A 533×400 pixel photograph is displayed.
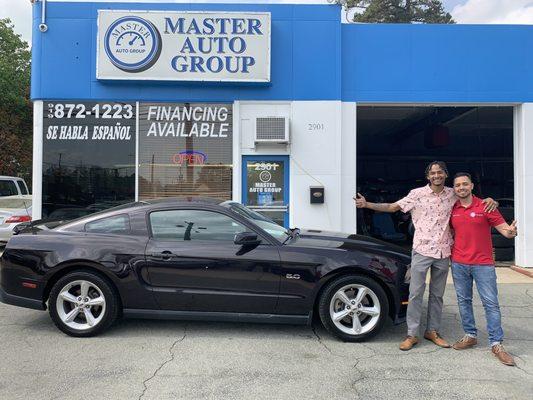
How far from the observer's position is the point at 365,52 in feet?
30.5

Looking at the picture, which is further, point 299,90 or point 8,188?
point 8,188

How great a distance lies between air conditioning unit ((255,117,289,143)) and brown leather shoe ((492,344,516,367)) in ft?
18.0

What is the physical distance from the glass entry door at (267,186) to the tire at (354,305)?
4507mm

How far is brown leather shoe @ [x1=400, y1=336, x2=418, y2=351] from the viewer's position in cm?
462

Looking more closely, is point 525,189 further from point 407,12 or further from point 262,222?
point 407,12

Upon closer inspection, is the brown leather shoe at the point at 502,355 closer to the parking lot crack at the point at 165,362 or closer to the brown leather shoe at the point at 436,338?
the brown leather shoe at the point at 436,338

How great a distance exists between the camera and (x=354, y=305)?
15.6 ft

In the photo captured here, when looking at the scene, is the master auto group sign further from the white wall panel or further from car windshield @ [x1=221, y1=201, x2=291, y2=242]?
the white wall panel

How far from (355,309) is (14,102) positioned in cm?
A: 2006

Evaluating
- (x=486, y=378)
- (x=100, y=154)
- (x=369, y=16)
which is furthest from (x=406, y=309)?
(x=369, y=16)

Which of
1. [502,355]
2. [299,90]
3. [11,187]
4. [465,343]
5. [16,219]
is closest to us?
[502,355]

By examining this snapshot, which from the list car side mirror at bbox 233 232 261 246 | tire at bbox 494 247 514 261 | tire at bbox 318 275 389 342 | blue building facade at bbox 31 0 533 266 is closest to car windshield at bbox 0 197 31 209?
blue building facade at bbox 31 0 533 266

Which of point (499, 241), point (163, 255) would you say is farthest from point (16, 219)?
point (499, 241)

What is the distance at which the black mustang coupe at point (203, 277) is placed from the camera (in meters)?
4.79
